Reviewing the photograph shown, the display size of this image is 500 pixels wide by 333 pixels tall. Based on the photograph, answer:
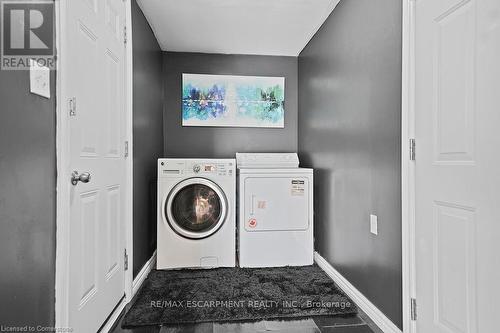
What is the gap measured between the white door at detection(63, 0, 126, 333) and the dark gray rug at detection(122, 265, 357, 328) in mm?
305

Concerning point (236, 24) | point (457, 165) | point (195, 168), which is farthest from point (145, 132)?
point (457, 165)

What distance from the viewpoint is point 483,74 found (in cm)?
112

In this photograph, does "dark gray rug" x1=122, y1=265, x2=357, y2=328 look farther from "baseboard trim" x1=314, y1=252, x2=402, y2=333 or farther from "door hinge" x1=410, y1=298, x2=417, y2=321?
"door hinge" x1=410, y1=298, x2=417, y2=321

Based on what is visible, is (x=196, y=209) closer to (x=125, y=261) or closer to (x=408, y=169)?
(x=125, y=261)

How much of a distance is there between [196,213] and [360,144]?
158 cm

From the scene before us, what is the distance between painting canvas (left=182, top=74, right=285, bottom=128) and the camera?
365 centimetres

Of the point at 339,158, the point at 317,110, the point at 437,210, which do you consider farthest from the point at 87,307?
the point at 317,110

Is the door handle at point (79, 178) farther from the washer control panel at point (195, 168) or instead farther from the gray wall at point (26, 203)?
the washer control panel at point (195, 168)

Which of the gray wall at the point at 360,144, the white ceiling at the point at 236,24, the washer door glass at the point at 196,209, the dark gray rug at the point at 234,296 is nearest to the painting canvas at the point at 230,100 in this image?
the white ceiling at the point at 236,24

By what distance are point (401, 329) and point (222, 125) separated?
275cm

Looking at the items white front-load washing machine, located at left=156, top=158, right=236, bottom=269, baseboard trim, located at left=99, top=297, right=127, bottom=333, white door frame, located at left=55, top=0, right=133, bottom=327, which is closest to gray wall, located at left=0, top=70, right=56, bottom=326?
white door frame, located at left=55, top=0, right=133, bottom=327

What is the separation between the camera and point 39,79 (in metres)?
1.12

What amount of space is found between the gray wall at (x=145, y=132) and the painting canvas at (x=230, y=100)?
1.40 feet

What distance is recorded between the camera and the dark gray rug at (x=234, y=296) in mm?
1942
